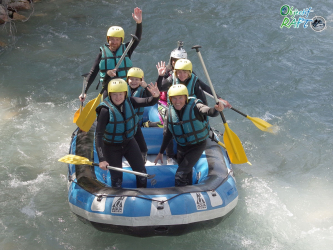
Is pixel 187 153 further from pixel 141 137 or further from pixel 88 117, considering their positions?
pixel 88 117

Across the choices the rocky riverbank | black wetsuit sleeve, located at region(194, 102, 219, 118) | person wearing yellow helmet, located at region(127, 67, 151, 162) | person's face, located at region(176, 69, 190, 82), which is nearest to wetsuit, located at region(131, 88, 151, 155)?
person wearing yellow helmet, located at region(127, 67, 151, 162)

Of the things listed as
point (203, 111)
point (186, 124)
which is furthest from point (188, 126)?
point (203, 111)

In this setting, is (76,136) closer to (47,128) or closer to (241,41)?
(47,128)

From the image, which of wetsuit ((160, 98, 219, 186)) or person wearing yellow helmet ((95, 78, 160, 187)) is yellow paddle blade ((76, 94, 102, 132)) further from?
wetsuit ((160, 98, 219, 186))

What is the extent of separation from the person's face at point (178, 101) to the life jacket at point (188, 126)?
0.06m

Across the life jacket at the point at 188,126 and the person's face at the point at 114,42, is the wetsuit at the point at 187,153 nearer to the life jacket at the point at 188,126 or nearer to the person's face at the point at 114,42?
the life jacket at the point at 188,126

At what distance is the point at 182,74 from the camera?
169 inches

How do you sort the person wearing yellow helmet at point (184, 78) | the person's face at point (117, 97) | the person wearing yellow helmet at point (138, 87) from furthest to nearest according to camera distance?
1. the person wearing yellow helmet at point (138, 87)
2. the person wearing yellow helmet at point (184, 78)
3. the person's face at point (117, 97)

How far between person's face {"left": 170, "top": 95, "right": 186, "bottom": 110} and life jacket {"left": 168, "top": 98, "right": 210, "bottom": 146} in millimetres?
56

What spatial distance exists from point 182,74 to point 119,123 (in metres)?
0.95

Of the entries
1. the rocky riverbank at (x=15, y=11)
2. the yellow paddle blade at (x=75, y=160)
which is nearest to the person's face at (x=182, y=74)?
the yellow paddle blade at (x=75, y=160)

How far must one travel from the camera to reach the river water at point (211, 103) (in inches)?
172

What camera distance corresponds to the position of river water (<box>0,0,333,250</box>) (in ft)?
14.3

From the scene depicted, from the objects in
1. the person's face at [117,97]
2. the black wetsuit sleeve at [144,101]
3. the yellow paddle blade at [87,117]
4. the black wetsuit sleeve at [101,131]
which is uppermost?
the person's face at [117,97]
